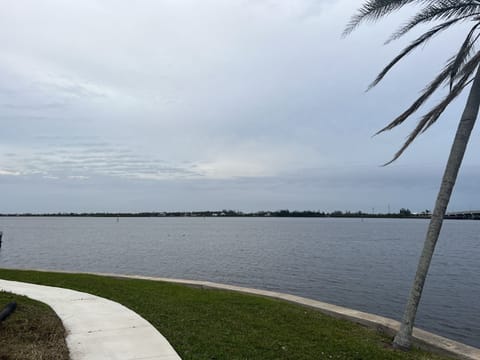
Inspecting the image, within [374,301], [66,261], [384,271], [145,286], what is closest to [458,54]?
[145,286]

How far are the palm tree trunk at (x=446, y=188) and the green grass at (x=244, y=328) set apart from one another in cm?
42

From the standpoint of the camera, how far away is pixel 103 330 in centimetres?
→ 663

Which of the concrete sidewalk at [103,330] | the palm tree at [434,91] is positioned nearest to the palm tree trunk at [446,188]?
the palm tree at [434,91]

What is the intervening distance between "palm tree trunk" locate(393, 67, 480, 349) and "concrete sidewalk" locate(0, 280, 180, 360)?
4.18m

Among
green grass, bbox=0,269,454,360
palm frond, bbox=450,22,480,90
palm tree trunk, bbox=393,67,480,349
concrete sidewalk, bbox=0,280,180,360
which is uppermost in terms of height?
palm frond, bbox=450,22,480,90

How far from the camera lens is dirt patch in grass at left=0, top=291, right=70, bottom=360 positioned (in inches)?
214

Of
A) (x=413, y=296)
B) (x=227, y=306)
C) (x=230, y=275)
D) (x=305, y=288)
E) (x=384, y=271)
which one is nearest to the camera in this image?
(x=413, y=296)

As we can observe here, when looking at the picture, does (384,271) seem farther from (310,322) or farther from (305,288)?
(310,322)

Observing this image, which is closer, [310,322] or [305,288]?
[310,322]

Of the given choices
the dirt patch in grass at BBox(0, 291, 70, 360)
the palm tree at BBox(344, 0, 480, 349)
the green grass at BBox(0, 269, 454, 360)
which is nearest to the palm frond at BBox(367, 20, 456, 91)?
the palm tree at BBox(344, 0, 480, 349)

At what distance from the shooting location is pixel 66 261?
101 feet

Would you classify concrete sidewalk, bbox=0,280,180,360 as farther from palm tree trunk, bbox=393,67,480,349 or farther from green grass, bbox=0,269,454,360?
palm tree trunk, bbox=393,67,480,349

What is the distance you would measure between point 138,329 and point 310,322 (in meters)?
3.50

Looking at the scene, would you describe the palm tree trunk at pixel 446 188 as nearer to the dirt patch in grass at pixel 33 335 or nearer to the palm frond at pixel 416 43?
the palm frond at pixel 416 43
